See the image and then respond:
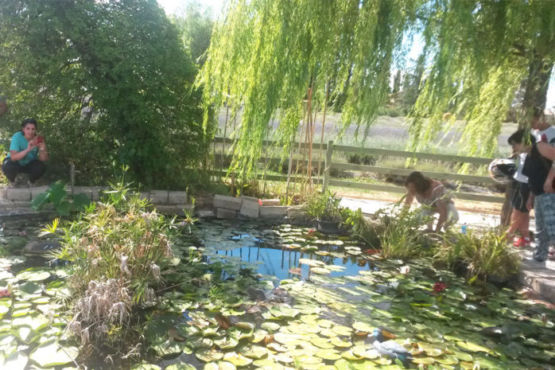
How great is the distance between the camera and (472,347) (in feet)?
8.14

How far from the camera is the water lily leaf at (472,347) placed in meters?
2.46

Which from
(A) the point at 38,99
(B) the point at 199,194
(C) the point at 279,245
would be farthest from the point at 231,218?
(A) the point at 38,99

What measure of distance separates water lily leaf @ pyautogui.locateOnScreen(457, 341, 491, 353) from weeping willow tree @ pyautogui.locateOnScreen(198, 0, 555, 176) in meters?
1.23

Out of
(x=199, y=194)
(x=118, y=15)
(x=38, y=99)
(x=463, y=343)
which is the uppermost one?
(x=118, y=15)

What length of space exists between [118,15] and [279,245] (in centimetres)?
349

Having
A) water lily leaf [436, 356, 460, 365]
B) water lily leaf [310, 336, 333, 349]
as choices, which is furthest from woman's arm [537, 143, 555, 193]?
water lily leaf [310, 336, 333, 349]

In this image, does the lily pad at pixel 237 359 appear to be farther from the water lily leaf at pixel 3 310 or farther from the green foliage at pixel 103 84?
the green foliage at pixel 103 84

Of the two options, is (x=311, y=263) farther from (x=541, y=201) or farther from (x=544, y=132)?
(x=544, y=132)

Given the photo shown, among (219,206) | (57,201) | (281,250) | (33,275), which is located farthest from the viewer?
(219,206)

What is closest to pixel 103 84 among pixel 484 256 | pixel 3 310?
pixel 3 310

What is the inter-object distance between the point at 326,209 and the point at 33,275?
9.89 ft

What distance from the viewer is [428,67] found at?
2.67 meters

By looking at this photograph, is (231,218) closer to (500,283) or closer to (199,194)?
(199,194)

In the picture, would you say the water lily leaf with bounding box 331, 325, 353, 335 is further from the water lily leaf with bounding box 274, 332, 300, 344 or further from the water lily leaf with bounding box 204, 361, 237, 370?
the water lily leaf with bounding box 204, 361, 237, 370
